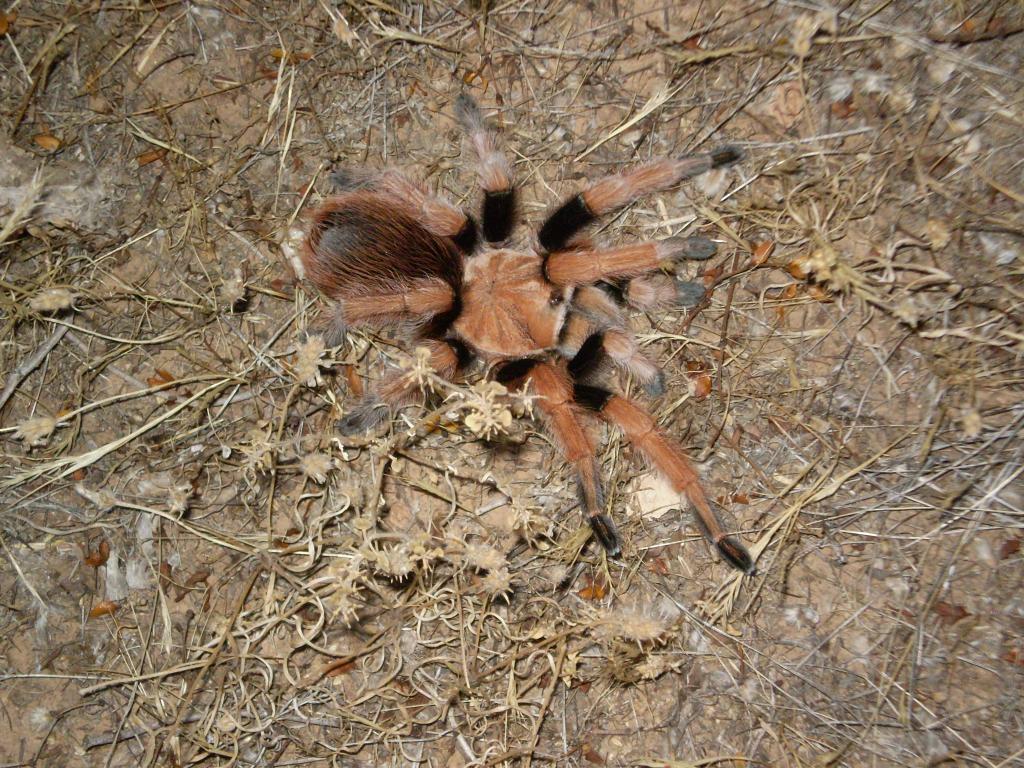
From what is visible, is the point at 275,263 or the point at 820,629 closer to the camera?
the point at 820,629

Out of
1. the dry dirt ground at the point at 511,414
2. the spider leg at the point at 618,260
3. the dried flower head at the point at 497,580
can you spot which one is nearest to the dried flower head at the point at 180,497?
the dry dirt ground at the point at 511,414

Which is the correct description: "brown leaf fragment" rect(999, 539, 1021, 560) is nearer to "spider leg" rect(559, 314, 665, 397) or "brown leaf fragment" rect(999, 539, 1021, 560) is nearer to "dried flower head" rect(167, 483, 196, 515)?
"spider leg" rect(559, 314, 665, 397)

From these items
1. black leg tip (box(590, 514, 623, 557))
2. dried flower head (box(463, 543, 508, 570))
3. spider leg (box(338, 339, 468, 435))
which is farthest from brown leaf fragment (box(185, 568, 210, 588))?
black leg tip (box(590, 514, 623, 557))

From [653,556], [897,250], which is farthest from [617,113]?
[653,556]

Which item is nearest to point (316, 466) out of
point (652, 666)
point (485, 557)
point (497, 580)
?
point (485, 557)

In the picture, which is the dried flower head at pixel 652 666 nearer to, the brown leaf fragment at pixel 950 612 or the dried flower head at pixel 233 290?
the brown leaf fragment at pixel 950 612

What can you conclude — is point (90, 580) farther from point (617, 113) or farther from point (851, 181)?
point (851, 181)
